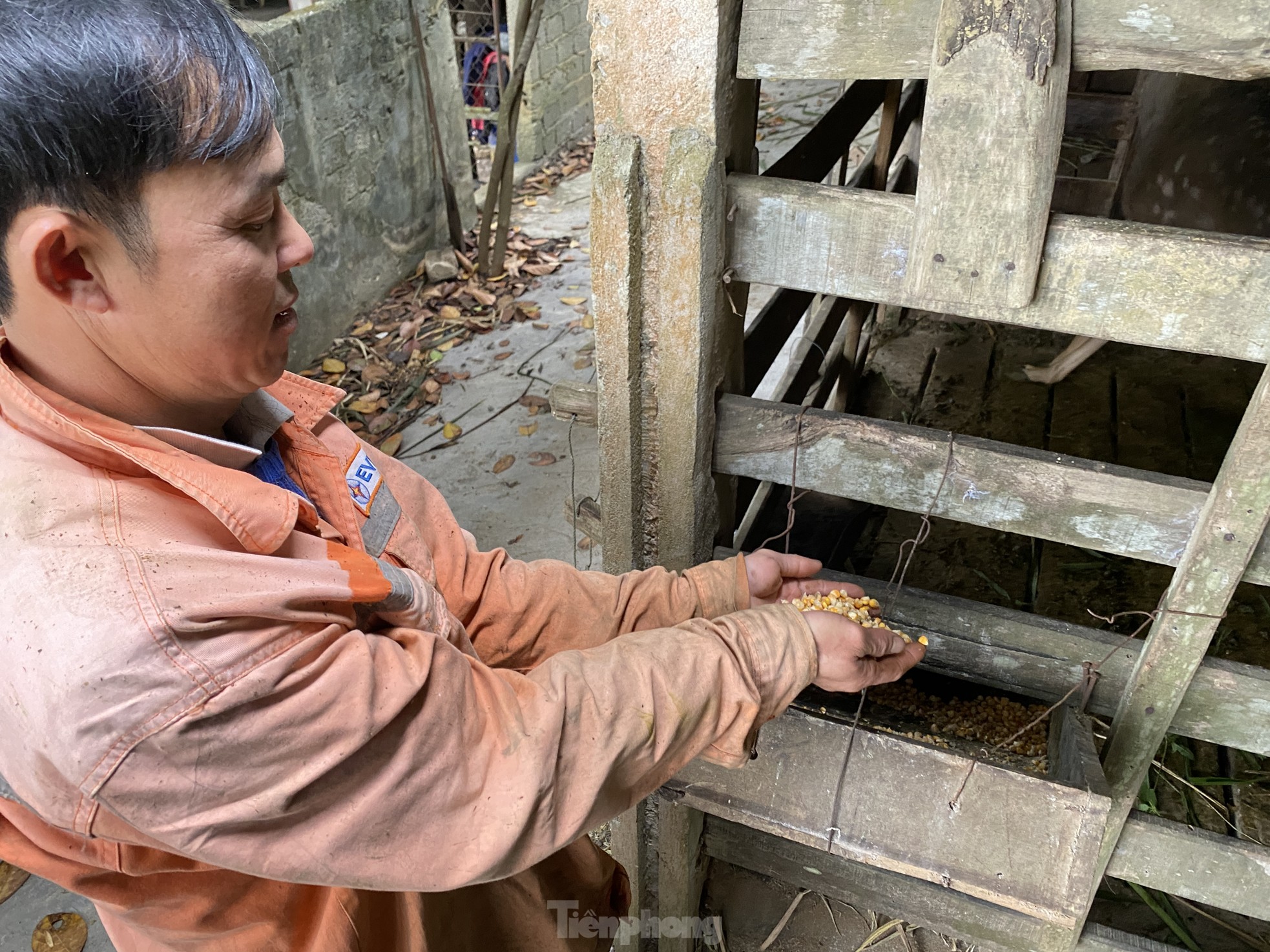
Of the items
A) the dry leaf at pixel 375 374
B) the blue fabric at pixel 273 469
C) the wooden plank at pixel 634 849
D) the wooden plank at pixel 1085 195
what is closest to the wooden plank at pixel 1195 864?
Answer: the wooden plank at pixel 634 849

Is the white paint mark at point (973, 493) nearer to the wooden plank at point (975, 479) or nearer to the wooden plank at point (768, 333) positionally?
the wooden plank at point (975, 479)

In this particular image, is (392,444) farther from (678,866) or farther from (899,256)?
(899,256)

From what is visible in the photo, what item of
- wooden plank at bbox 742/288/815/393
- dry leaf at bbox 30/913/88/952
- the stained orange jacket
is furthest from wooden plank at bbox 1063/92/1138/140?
dry leaf at bbox 30/913/88/952

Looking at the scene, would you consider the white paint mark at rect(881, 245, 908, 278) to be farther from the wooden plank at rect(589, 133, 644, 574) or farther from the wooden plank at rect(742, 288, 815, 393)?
the wooden plank at rect(742, 288, 815, 393)

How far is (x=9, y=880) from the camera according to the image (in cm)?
292

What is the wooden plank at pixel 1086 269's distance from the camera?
1292 mm

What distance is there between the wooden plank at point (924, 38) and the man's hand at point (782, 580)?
0.92 meters

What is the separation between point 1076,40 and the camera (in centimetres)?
122

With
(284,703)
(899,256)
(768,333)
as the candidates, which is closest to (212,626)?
(284,703)

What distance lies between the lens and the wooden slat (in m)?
1.65

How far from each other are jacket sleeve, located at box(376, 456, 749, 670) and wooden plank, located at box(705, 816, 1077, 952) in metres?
1.01

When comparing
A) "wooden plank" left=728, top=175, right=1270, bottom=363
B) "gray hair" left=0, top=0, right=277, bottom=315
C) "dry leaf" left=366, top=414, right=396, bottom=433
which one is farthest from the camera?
"dry leaf" left=366, top=414, right=396, bottom=433

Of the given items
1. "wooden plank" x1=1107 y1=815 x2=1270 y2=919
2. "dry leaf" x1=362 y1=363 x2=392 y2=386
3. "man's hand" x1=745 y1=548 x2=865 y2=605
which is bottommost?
"dry leaf" x1=362 y1=363 x2=392 y2=386

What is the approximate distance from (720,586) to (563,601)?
312 millimetres
